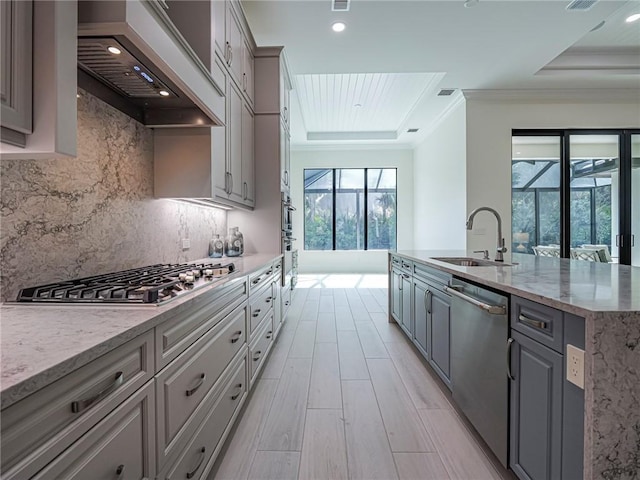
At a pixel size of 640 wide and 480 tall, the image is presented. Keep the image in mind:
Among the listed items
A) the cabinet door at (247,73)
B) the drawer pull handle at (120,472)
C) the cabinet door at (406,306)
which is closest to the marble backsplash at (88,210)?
the drawer pull handle at (120,472)

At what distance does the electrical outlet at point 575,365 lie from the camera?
0.93m

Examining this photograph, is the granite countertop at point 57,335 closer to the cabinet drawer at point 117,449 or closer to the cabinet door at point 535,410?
the cabinet drawer at point 117,449

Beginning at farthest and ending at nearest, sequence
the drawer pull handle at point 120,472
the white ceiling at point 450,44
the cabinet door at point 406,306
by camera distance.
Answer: the white ceiling at point 450,44
the cabinet door at point 406,306
the drawer pull handle at point 120,472

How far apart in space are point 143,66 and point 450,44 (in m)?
3.56

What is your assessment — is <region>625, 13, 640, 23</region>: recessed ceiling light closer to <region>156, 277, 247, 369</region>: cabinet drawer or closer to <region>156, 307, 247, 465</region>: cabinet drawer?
<region>156, 277, 247, 369</region>: cabinet drawer

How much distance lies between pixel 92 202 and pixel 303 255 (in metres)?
6.91

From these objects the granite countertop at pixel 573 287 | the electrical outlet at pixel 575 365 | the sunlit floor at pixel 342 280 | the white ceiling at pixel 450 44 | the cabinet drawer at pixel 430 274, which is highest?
the white ceiling at pixel 450 44

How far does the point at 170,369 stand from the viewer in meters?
1.01

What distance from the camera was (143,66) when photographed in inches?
53.6

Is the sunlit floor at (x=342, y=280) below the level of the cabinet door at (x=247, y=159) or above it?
below

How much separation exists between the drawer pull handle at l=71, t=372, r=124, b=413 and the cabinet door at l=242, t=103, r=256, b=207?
2387 mm

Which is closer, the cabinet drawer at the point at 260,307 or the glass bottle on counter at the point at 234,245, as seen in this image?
the cabinet drawer at the point at 260,307

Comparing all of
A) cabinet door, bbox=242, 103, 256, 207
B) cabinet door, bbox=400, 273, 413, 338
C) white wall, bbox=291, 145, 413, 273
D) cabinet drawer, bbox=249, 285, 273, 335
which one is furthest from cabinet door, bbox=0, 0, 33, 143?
white wall, bbox=291, 145, 413, 273

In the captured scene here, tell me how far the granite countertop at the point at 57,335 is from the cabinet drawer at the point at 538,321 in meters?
1.26
